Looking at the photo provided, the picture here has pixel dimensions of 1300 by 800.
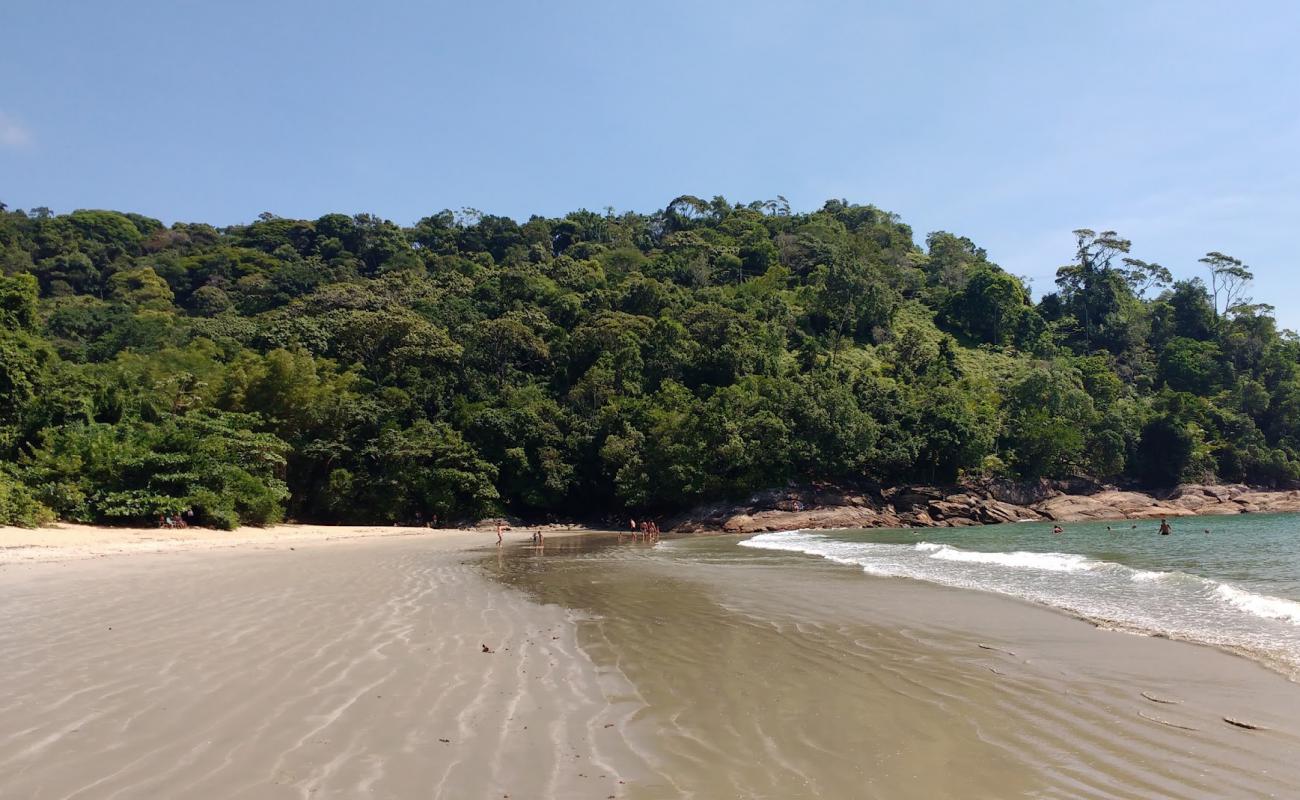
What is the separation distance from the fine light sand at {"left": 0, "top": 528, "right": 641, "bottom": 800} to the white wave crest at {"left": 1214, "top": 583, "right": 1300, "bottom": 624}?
433 inches

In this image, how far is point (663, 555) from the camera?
87.4 feet

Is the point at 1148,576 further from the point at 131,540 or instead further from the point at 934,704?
the point at 131,540

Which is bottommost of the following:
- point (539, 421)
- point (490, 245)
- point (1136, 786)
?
point (1136, 786)

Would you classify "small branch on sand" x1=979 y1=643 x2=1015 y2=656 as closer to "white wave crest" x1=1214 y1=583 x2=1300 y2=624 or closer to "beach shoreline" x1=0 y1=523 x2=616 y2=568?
"white wave crest" x1=1214 y1=583 x2=1300 y2=624

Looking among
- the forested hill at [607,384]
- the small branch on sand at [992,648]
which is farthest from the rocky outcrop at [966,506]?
the small branch on sand at [992,648]

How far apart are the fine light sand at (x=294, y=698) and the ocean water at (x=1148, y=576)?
823 centimetres

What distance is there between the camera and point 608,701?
6.64 m

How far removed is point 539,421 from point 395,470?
36.0 feet

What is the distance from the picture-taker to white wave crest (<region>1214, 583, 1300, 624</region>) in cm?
1118

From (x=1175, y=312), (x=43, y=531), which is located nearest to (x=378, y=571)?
(x=43, y=531)

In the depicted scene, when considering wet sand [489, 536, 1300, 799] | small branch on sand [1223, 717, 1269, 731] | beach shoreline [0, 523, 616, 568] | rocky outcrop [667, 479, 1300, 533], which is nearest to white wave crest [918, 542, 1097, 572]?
wet sand [489, 536, 1300, 799]

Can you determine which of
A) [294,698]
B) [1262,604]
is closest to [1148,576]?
[1262,604]

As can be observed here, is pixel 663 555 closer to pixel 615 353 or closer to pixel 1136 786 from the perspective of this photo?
pixel 1136 786

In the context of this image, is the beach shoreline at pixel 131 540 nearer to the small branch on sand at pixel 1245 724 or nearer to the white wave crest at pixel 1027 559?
the white wave crest at pixel 1027 559
